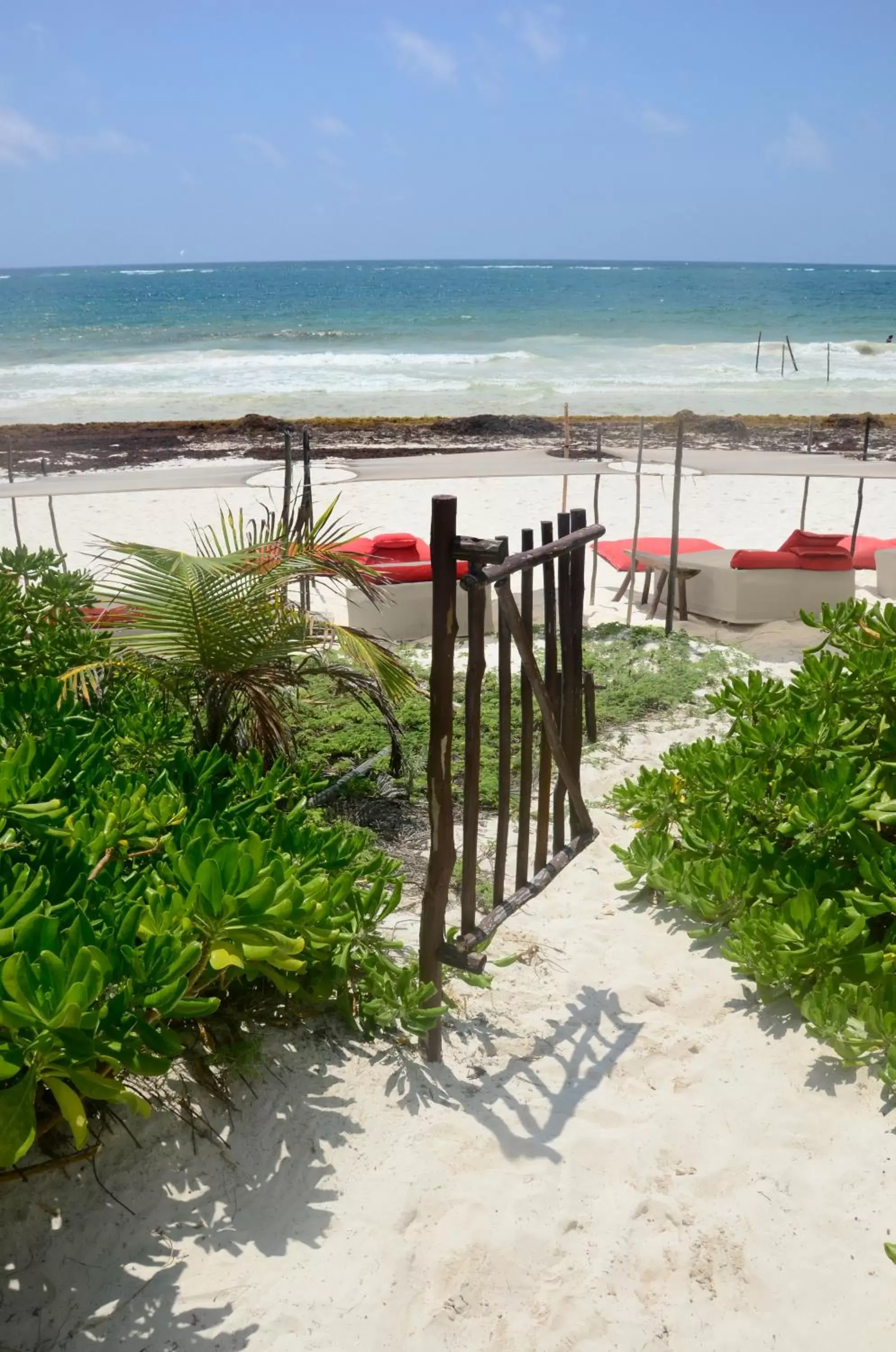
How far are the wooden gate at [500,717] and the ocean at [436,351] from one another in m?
18.9

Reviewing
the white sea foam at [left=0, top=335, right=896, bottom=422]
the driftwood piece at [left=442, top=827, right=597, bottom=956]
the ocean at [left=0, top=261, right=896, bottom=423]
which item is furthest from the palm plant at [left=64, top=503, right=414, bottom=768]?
the ocean at [left=0, top=261, right=896, bottom=423]

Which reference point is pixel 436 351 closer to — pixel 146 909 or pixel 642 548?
pixel 642 548

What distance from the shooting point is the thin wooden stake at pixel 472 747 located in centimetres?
253

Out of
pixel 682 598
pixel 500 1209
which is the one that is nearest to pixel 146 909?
pixel 500 1209

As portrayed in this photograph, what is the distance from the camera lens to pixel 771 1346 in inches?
77.5

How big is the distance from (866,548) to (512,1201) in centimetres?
776

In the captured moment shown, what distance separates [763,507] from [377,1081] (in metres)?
10.6

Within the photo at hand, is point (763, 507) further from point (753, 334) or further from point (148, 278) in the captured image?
point (148, 278)

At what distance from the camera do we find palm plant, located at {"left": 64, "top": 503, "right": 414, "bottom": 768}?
134 inches

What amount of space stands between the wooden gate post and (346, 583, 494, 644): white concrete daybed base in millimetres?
4287

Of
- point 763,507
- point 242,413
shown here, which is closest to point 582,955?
point 763,507

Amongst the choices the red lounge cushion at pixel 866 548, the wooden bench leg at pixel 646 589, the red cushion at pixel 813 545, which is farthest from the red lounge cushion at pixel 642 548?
the red lounge cushion at pixel 866 548

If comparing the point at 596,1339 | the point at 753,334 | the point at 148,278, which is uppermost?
the point at 148,278

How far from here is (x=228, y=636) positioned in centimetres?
344
